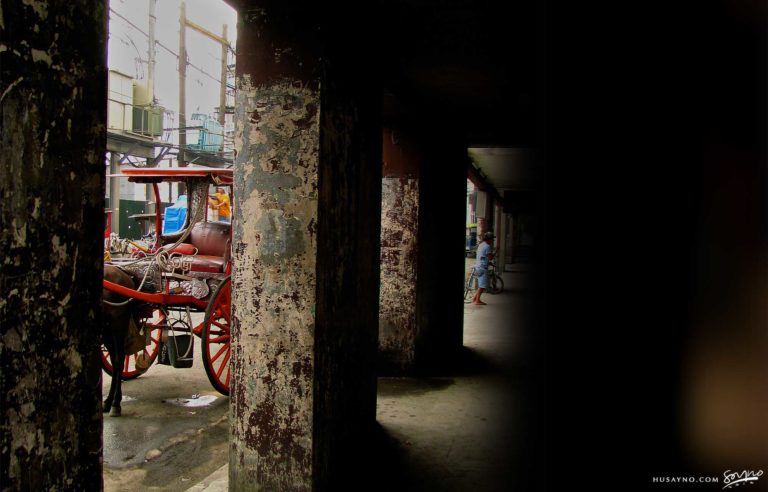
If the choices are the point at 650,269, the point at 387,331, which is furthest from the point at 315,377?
the point at 387,331

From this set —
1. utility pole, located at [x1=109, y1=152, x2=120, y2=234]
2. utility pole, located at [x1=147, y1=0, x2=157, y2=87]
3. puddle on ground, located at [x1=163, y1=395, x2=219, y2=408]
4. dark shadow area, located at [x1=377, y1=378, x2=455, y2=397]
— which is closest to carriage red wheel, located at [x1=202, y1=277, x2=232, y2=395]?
puddle on ground, located at [x1=163, y1=395, x2=219, y2=408]

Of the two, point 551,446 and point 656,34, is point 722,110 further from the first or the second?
point 551,446

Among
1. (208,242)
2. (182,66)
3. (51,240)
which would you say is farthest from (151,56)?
(51,240)

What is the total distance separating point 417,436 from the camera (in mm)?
4871

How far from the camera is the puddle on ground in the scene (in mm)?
5855

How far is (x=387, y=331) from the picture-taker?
671 cm

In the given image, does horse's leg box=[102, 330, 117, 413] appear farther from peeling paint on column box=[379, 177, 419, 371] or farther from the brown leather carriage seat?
peeling paint on column box=[379, 177, 419, 371]

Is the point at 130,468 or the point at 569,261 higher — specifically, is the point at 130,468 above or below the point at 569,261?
below

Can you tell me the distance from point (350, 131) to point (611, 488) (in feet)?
9.23
